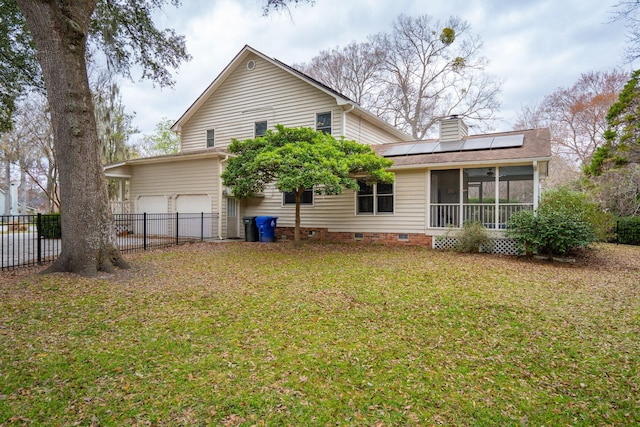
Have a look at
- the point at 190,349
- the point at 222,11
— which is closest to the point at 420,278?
the point at 190,349

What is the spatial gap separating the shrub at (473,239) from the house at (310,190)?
467 mm

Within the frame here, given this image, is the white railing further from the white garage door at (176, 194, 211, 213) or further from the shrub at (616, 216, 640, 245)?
the white garage door at (176, 194, 211, 213)

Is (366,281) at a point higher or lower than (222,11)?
lower

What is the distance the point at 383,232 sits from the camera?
41.8ft

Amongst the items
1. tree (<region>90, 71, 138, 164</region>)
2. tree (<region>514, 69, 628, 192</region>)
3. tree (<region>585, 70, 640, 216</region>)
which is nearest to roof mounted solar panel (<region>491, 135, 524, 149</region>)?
tree (<region>585, 70, 640, 216</region>)

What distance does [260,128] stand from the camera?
598 inches

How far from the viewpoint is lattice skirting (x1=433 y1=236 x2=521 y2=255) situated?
10922mm

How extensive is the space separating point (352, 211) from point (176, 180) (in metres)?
7.69

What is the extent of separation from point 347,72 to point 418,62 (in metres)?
5.24

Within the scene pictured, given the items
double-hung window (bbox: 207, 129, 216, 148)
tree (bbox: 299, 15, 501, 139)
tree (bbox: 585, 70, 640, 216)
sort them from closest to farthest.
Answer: tree (bbox: 585, 70, 640, 216)
double-hung window (bbox: 207, 129, 216, 148)
tree (bbox: 299, 15, 501, 139)

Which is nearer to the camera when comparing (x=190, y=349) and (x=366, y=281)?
(x=190, y=349)

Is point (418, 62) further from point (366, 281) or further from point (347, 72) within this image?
point (366, 281)

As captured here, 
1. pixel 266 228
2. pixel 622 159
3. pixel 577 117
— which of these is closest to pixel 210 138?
pixel 266 228

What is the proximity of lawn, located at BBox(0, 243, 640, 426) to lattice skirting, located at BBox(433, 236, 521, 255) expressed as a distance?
141 inches
